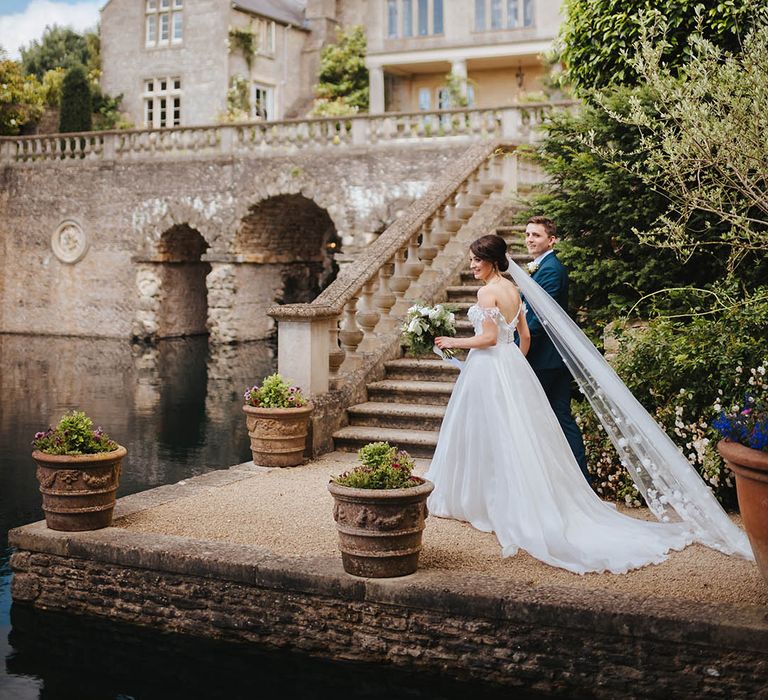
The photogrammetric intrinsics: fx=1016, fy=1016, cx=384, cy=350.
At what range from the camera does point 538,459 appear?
6141mm

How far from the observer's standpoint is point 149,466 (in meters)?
10.2

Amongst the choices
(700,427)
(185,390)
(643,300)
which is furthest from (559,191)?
(185,390)

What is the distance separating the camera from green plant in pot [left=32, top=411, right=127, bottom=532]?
6250 mm

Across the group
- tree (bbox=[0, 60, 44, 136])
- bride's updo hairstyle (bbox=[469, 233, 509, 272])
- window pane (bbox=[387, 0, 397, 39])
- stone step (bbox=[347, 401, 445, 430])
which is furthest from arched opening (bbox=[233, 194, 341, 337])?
bride's updo hairstyle (bbox=[469, 233, 509, 272])

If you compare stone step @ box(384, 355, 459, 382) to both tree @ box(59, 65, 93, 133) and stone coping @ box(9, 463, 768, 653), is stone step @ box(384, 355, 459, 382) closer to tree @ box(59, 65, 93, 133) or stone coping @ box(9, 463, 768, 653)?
stone coping @ box(9, 463, 768, 653)

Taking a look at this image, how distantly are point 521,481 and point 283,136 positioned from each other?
17377mm

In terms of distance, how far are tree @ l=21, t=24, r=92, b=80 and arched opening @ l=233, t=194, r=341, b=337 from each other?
856 inches

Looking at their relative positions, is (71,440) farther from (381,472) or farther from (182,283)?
(182,283)

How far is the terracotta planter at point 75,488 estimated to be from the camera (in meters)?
6.25

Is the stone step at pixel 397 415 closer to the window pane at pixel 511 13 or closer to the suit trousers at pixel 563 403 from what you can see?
the suit trousers at pixel 563 403

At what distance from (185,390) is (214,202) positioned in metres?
8.14

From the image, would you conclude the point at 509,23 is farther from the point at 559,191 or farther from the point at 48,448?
the point at 48,448

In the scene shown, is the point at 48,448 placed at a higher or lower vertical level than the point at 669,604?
higher

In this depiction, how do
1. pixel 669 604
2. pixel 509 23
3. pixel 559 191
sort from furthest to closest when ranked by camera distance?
pixel 509 23 → pixel 559 191 → pixel 669 604
